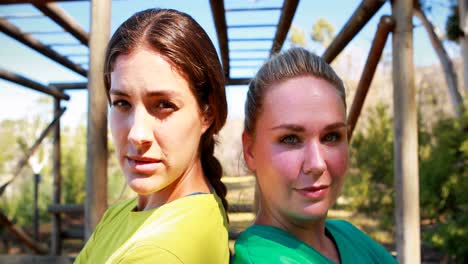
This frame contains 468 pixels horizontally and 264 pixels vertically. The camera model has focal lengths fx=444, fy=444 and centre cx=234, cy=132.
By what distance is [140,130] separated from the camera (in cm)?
108

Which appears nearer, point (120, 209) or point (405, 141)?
point (120, 209)

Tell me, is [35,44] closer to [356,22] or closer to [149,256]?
[356,22]

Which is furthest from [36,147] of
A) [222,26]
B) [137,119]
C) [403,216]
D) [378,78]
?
[378,78]

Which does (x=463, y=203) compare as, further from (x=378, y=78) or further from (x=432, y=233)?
(x=378, y=78)

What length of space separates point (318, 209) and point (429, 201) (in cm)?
453

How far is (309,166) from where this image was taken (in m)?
1.10

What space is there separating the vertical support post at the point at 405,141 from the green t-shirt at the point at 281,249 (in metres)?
1.18

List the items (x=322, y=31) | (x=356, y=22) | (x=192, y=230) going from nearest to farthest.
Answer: (x=192, y=230) < (x=356, y=22) < (x=322, y=31)

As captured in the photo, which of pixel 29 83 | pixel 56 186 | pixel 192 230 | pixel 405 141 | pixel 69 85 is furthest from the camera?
pixel 56 186

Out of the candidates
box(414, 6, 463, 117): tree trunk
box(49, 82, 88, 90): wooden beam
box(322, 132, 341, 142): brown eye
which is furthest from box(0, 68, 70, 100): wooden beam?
box(414, 6, 463, 117): tree trunk

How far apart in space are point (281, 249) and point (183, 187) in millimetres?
310

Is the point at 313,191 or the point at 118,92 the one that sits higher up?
the point at 118,92

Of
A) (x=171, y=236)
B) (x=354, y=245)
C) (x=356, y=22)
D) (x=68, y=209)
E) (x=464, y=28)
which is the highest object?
(x=464, y=28)

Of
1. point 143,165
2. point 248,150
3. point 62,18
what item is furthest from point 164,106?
point 62,18
